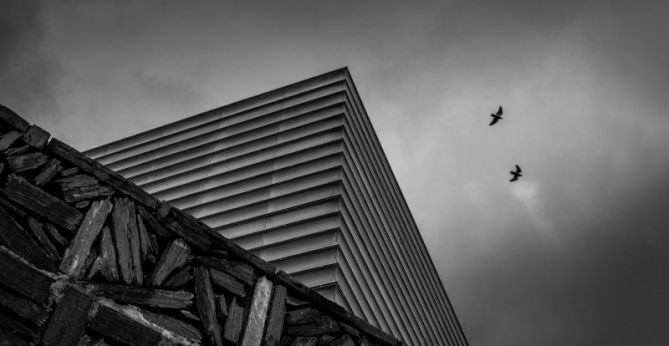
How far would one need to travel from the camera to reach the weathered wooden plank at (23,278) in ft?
12.9

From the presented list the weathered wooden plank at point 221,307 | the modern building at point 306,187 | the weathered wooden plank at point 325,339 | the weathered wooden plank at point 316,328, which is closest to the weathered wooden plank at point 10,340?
the weathered wooden plank at point 221,307

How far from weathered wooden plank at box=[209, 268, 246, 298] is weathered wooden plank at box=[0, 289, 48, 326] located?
154cm

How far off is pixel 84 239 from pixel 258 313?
177cm

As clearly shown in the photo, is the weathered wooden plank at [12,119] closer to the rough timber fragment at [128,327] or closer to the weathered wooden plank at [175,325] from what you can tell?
the rough timber fragment at [128,327]

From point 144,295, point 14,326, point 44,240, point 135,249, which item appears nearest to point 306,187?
point 135,249

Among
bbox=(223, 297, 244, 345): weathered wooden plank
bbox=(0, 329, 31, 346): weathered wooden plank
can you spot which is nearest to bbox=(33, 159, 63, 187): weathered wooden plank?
bbox=(0, 329, 31, 346): weathered wooden plank

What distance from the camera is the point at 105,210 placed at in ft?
15.5

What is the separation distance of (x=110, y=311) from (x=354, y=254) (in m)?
6.26

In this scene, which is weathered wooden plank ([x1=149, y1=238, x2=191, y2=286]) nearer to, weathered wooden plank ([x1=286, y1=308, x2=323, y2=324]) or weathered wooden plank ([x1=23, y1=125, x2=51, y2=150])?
weathered wooden plank ([x1=286, y1=308, x2=323, y2=324])

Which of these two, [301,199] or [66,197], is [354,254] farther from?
[66,197]

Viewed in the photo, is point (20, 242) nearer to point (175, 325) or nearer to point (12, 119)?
point (12, 119)

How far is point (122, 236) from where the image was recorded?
15.4ft

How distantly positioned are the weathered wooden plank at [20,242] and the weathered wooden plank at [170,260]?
2.93ft

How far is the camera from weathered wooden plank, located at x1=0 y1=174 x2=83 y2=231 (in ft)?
14.0
